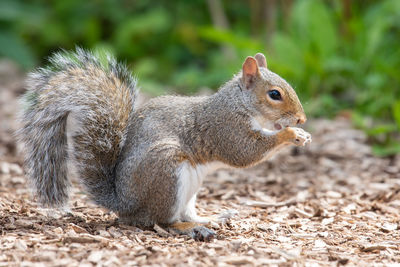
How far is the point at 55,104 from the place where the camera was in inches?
153

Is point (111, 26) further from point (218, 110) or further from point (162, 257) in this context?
point (162, 257)

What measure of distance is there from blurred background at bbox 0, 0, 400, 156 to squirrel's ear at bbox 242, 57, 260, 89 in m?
1.40

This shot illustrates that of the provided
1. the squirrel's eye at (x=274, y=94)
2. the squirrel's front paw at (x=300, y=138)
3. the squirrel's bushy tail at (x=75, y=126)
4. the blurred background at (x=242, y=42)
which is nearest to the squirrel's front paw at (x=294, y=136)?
the squirrel's front paw at (x=300, y=138)

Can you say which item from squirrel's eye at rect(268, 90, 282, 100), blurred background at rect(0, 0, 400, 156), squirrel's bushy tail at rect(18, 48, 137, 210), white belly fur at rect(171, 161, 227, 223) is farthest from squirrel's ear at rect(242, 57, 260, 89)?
blurred background at rect(0, 0, 400, 156)

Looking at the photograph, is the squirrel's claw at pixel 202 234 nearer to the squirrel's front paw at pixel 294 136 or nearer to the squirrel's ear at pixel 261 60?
the squirrel's front paw at pixel 294 136

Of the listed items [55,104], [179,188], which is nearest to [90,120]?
[55,104]

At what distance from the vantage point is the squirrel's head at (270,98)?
406cm

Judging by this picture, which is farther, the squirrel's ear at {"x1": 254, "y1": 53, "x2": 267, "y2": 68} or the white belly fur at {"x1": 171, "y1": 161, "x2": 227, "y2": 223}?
the squirrel's ear at {"x1": 254, "y1": 53, "x2": 267, "y2": 68}

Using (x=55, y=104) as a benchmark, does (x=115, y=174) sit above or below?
below

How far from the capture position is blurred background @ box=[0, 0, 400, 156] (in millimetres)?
7668

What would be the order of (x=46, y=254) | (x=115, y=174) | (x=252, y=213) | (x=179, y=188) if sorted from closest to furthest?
(x=46, y=254)
(x=179, y=188)
(x=115, y=174)
(x=252, y=213)

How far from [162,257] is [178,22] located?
8387 mm

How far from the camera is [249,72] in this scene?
13.7ft

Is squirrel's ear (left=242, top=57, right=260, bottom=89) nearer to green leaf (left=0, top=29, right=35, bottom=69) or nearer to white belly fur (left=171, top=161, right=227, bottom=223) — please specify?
white belly fur (left=171, top=161, right=227, bottom=223)
